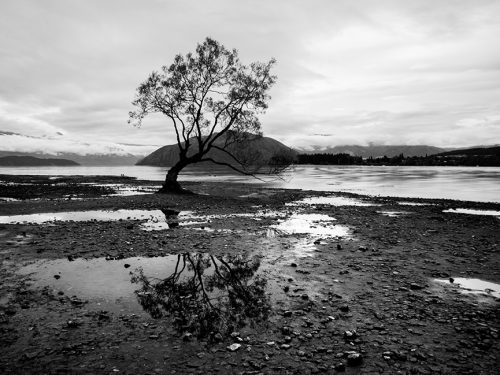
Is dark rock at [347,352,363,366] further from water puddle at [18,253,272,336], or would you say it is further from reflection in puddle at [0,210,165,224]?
reflection in puddle at [0,210,165,224]

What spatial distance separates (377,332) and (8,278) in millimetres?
13026

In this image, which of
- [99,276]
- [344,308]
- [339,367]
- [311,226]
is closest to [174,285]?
[99,276]

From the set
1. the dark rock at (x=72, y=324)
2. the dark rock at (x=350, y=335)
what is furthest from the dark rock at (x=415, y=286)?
the dark rock at (x=72, y=324)

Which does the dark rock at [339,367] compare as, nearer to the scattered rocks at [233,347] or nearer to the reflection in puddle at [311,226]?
the scattered rocks at [233,347]

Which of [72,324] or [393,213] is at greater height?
[72,324]

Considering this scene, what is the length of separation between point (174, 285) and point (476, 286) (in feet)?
36.0

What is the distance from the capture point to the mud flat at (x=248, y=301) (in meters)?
7.68

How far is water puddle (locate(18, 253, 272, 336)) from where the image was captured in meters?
9.89

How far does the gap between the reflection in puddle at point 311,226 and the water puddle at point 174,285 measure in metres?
7.79

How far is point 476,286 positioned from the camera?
40.9ft

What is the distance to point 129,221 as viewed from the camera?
26.3 meters

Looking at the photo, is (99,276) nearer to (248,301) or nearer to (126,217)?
(248,301)

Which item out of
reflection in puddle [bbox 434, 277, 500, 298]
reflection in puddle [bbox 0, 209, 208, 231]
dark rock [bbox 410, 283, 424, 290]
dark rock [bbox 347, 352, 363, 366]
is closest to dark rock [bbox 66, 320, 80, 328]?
dark rock [bbox 347, 352, 363, 366]

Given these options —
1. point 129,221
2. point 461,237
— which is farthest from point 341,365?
point 129,221
